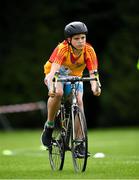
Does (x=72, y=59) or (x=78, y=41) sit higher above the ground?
(x=78, y=41)

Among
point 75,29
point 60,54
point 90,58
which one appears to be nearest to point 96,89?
point 90,58

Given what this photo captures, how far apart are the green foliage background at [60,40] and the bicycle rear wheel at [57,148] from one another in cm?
2464

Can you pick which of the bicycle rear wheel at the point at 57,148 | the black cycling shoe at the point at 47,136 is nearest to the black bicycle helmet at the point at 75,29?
the bicycle rear wheel at the point at 57,148

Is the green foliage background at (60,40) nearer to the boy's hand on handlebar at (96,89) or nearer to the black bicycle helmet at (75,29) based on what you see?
the black bicycle helmet at (75,29)

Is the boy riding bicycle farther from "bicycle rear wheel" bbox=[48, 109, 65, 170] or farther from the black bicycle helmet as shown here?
Answer: "bicycle rear wheel" bbox=[48, 109, 65, 170]

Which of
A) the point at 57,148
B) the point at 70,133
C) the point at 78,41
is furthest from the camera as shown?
the point at 57,148

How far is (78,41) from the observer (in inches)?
470

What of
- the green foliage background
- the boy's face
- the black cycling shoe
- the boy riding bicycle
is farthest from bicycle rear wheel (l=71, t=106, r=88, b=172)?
the green foliage background

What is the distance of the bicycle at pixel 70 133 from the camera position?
38.1 ft

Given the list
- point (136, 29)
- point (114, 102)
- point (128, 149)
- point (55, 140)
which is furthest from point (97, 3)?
point (55, 140)

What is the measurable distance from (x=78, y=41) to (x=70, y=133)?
130 centimetres

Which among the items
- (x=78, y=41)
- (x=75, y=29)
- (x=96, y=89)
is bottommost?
(x=96, y=89)

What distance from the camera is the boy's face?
1192 cm

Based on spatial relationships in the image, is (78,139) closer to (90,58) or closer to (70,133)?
(70,133)
